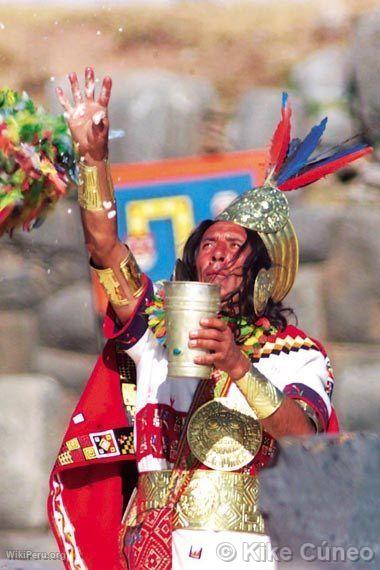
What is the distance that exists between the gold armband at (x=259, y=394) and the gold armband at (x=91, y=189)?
66 centimetres

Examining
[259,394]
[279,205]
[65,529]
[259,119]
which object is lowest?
[65,529]

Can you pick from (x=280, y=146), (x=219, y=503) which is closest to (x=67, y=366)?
(x=280, y=146)

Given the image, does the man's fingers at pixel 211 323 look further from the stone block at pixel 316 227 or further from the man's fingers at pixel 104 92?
the stone block at pixel 316 227

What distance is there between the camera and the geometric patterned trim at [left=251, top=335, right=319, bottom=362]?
3859 mm

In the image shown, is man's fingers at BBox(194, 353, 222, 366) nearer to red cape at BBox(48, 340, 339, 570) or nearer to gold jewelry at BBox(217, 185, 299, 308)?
gold jewelry at BBox(217, 185, 299, 308)

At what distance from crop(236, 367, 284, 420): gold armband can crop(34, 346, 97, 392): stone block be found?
3531mm

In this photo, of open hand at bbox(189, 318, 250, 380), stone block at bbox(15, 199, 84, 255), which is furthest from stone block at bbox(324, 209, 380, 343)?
open hand at bbox(189, 318, 250, 380)

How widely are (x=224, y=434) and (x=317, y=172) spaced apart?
935mm

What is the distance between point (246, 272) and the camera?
3.88 m

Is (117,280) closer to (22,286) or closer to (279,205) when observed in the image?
(279,205)

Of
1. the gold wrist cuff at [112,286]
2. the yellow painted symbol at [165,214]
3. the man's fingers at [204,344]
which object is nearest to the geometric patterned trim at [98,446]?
the gold wrist cuff at [112,286]

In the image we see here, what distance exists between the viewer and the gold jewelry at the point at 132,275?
12.6 feet

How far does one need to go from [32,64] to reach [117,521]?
4391mm

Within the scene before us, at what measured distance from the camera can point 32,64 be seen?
7957 mm
